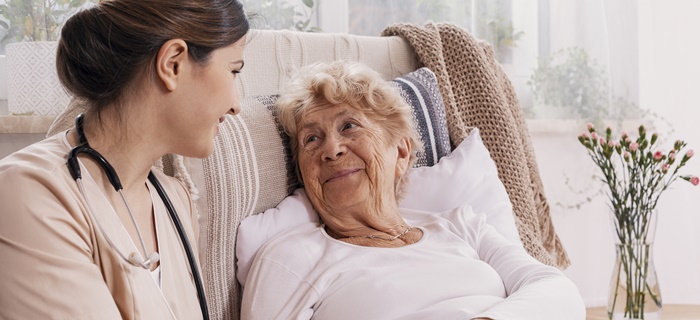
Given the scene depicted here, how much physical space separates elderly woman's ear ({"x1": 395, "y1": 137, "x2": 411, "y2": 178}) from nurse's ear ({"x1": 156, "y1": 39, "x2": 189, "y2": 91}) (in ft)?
2.34

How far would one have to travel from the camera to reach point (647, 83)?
3092mm

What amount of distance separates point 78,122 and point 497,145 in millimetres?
1198

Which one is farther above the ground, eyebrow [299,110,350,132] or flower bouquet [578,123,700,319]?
eyebrow [299,110,350,132]

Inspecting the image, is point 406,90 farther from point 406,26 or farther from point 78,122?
point 78,122

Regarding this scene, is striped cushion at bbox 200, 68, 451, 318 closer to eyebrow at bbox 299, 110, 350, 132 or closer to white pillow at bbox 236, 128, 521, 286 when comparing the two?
eyebrow at bbox 299, 110, 350, 132

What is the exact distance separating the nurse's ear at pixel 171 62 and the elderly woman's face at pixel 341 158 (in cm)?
50

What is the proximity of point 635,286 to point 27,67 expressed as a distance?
177 cm

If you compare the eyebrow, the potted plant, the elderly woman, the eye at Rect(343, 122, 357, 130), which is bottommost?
the elderly woman

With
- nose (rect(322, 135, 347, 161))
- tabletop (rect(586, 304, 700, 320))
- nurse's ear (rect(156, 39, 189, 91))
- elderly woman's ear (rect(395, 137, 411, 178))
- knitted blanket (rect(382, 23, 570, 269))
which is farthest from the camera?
tabletop (rect(586, 304, 700, 320))

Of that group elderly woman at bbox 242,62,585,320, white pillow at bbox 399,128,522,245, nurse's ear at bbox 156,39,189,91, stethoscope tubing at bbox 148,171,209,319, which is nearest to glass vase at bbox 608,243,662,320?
white pillow at bbox 399,128,522,245

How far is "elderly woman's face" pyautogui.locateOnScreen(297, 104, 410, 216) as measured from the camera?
1629 mm

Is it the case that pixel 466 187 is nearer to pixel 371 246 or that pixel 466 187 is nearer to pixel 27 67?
pixel 371 246

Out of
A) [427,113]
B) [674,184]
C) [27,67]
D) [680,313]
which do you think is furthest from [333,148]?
[674,184]

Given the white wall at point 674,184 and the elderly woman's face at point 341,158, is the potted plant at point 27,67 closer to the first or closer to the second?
the elderly woman's face at point 341,158
